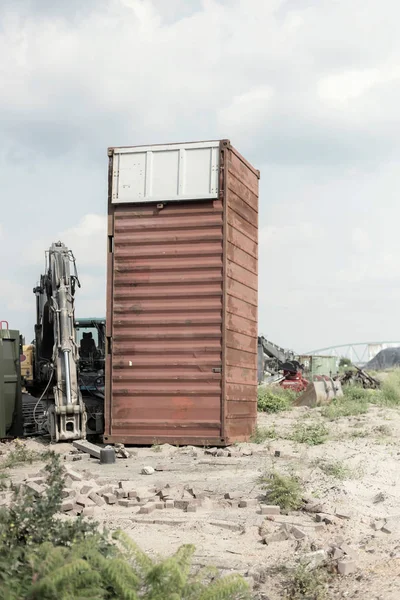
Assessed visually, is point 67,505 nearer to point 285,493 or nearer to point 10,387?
point 285,493

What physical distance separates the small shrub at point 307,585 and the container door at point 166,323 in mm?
6442

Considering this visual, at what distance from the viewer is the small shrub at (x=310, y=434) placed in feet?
38.8

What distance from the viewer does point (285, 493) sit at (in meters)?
7.29

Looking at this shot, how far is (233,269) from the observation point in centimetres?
1202

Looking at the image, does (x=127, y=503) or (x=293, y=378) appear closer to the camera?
(x=127, y=503)

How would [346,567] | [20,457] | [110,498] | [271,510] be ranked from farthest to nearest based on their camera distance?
[20,457] → [110,498] → [271,510] → [346,567]

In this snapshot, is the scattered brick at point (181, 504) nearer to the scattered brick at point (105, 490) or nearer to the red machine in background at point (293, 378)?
the scattered brick at point (105, 490)

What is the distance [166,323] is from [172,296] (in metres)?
0.45

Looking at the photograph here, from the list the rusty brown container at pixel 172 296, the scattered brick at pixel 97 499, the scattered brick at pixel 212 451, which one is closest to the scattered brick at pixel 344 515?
the scattered brick at pixel 97 499

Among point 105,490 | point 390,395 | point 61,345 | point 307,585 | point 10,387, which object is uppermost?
point 61,345

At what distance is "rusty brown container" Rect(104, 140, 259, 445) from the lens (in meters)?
11.7

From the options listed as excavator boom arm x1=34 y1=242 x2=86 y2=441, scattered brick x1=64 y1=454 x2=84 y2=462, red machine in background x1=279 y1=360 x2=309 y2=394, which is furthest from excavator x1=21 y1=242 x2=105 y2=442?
red machine in background x1=279 y1=360 x2=309 y2=394

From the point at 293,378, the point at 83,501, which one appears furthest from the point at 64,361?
the point at 293,378

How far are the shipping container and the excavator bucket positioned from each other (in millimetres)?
8312
